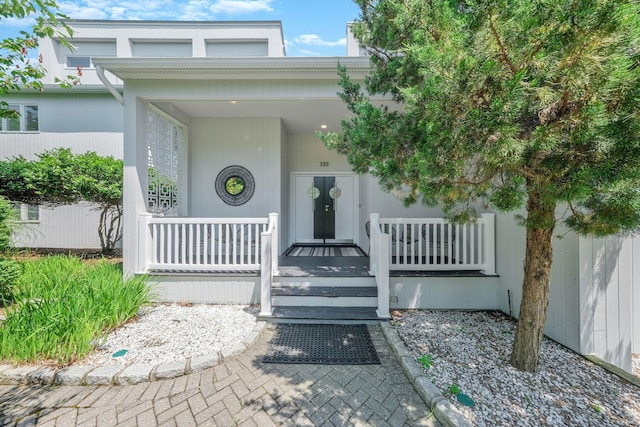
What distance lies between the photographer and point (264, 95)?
14.4ft

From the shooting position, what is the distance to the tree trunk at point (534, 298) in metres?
2.34

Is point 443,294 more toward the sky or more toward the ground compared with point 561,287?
more toward the ground

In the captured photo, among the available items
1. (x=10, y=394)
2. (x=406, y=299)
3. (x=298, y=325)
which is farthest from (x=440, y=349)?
(x=10, y=394)

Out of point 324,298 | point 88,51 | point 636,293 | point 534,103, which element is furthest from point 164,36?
point 636,293

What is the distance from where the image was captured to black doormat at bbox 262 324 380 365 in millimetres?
2785

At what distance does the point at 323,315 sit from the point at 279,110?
161 inches

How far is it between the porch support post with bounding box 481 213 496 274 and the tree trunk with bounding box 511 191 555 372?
1860 millimetres

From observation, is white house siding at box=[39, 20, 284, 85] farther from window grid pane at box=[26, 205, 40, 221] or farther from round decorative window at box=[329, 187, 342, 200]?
round decorative window at box=[329, 187, 342, 200]

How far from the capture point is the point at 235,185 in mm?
6234

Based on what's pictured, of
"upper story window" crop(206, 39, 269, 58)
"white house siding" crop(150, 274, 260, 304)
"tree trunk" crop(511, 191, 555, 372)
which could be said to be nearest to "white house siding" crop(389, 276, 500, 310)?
"tree trunk" crop(511, 191, 555, 372)

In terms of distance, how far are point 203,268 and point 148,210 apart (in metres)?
1.61

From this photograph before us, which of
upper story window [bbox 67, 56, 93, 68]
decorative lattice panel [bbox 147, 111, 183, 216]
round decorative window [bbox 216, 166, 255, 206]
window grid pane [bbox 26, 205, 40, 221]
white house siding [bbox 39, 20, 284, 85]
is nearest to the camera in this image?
decorative lattice panel [bbox 147, 111, 183, 216]

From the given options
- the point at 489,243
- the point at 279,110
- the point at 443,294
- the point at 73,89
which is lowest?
the point at 443,294

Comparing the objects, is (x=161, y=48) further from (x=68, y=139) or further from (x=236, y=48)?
(x=68, y=139)
